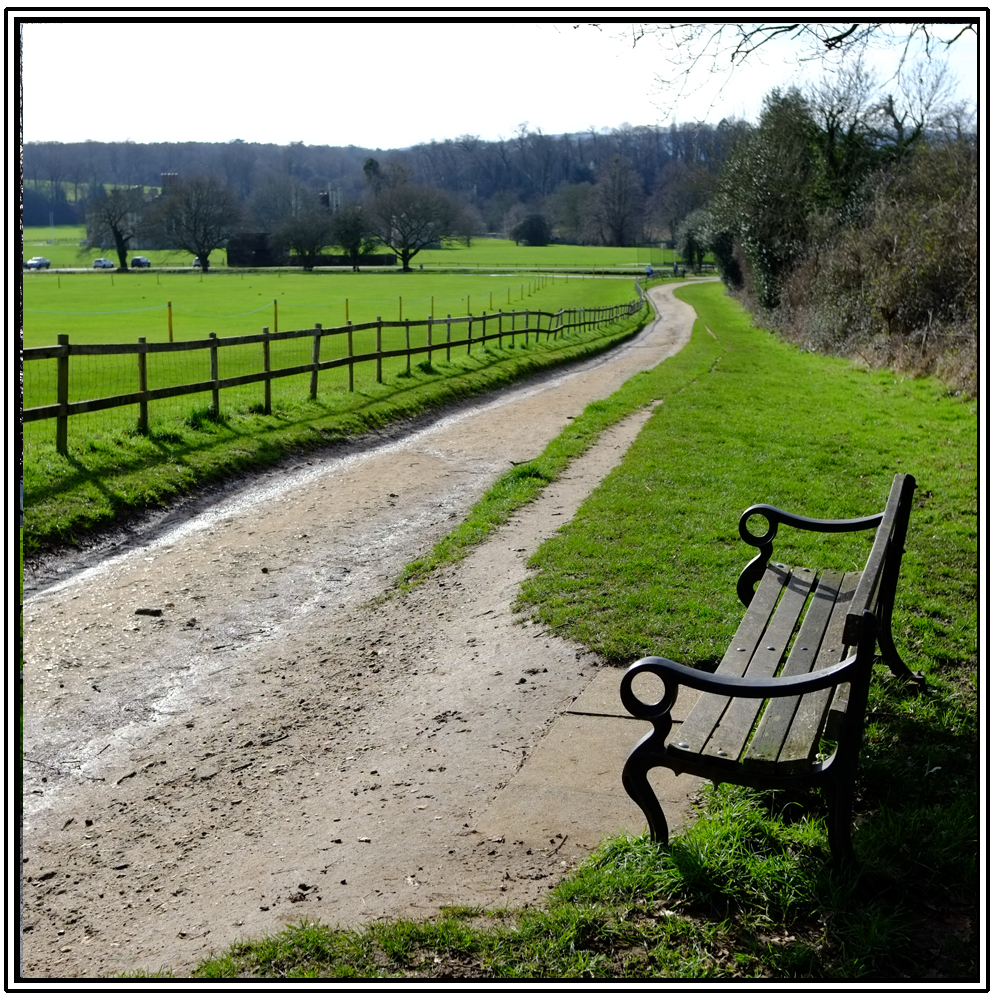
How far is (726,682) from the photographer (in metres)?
3.26

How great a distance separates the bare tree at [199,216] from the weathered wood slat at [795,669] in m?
83.4

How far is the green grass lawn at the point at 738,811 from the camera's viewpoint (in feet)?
9.85

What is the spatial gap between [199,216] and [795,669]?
92309 mm

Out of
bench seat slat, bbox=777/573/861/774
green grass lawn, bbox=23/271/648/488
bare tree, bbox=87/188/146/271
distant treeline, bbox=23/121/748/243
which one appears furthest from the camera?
bare tree, bbox=87/188/146/271

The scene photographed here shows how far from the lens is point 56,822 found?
13.9 ft

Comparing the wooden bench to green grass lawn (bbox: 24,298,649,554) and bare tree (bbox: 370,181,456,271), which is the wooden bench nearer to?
green grass lawn (bbox: 24,298,649,554)

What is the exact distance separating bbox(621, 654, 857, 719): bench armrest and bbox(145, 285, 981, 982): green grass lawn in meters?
0.60

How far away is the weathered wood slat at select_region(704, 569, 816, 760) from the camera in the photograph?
3.47m

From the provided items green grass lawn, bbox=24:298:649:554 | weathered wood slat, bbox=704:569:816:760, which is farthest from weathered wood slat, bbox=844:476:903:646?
green grass lawn, bbox=24:298:649:554

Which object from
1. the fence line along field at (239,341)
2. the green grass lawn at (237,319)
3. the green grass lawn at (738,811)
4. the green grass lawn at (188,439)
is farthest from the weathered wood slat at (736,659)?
the green grass lawn at (237,319)

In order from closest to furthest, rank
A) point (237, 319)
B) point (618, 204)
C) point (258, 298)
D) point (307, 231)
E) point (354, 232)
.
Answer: point (237, 319) < point (258, 298) < point (354, 232) < point (307, 231) < point (618, 204)

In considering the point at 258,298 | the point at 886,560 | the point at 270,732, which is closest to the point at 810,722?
the point at 886,560

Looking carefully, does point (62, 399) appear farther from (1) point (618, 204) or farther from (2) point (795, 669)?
(1) point (618, 204)

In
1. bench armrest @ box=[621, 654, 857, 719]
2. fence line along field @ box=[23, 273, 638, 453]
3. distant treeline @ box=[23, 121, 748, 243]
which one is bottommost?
bench armrest @ box=[621, 654, 857, 719]
